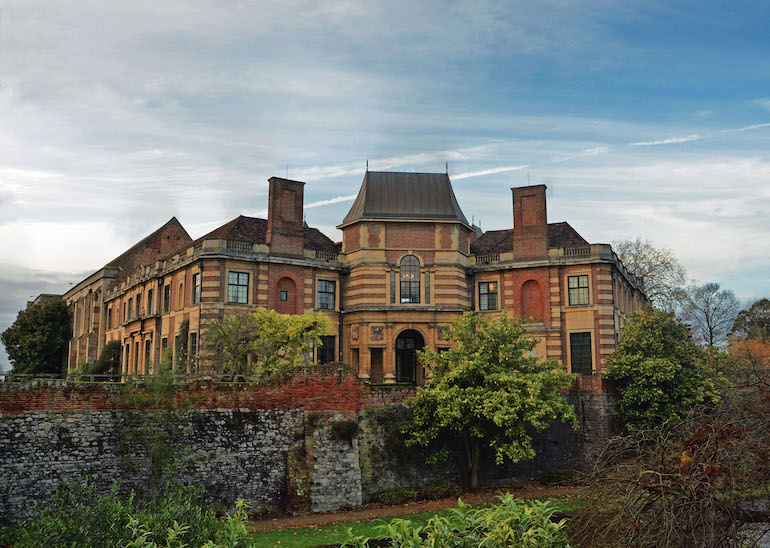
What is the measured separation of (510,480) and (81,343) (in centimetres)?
4539

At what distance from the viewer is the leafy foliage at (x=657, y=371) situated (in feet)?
106

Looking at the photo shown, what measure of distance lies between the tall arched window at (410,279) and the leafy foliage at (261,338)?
9.59m

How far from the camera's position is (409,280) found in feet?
143

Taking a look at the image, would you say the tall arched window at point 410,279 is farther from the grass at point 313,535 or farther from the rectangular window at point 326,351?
the grass at point 313,535

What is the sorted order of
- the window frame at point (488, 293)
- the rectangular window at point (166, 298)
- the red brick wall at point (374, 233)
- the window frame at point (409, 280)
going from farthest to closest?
the rectangular window at point (166, 298)
the window frame at point (488, 293)
the red brick wall at point (374, 233)
the window frame at point (409, 280)

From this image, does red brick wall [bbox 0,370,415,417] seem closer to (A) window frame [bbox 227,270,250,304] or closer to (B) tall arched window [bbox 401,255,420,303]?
(B) tall arched window [bbox 401,255,420,303]

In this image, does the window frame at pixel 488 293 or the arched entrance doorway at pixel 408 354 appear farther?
the window frame at pixel 488 293

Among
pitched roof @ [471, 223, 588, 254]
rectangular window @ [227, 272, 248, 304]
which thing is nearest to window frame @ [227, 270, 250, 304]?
rectangular window @ [227, 272, 248, 304]

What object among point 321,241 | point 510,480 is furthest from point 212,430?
point 321,241

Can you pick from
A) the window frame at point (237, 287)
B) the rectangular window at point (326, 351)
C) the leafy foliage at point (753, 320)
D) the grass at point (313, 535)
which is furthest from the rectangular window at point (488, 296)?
the leafy foliage at point (753, 320)

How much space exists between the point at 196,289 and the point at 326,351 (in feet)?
29.1

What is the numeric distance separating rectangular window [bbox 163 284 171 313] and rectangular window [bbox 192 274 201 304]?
484 centimetres

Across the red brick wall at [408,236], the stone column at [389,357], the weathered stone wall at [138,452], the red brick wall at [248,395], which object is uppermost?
the red brick wall at [408,236]

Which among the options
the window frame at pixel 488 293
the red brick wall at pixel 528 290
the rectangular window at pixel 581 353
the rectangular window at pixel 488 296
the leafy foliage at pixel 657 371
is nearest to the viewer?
the leafy foliage at pixel 657 371
